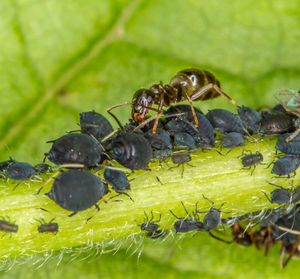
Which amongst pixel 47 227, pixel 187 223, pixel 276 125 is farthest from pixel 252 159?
pixel 47 227

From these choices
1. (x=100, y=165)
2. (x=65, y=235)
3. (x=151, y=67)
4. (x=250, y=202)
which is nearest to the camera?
(x=100, y=165)

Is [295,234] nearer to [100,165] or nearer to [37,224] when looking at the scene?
[100,165]

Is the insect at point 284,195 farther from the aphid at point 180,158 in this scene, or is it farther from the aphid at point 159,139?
the aphid at point 159,139

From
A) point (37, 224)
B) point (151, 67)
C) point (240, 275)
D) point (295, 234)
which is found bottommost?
point (240, 275)

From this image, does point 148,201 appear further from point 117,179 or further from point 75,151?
point 75,151

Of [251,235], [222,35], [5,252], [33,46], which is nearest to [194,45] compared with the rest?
[222,35]

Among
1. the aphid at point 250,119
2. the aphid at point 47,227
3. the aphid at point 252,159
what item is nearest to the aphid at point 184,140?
the aphid at point 252,159
